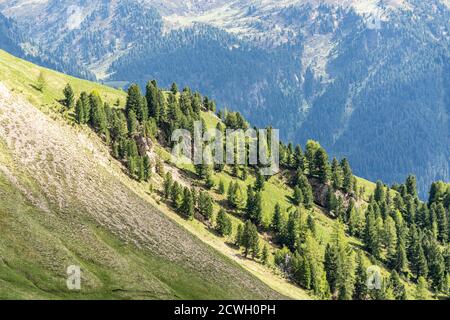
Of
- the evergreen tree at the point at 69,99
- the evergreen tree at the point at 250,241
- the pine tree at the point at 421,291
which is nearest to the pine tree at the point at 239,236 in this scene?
the evergreen tree at the point at 250,241

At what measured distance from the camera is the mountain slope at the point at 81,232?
99750 millimetres

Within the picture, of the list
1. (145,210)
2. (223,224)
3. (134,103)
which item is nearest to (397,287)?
(223,224)

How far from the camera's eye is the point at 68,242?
108 meters

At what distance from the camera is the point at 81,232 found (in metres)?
113

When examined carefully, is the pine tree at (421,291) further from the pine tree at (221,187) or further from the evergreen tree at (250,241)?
the pine tree at (221,187)

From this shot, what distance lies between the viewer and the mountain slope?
9975cm

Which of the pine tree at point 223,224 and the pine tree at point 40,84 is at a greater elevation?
the pine tree at point 40,84

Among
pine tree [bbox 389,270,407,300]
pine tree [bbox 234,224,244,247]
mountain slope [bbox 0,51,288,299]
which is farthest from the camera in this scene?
pine tree [bbox 389,270,407,300]

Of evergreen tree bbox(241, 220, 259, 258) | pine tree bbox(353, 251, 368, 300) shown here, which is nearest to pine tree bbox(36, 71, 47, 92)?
evergreen tree bbox(241, 220, 259, 258)

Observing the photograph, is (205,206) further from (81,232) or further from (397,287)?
(397,287)

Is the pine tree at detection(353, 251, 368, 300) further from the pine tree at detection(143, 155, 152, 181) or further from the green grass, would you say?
the green grass

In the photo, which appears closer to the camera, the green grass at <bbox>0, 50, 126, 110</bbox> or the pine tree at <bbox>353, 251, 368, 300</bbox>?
the green grass at <bbox>0, 50, 126, 110</bbox>

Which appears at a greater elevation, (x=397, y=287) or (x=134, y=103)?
(x=134, y=103)
